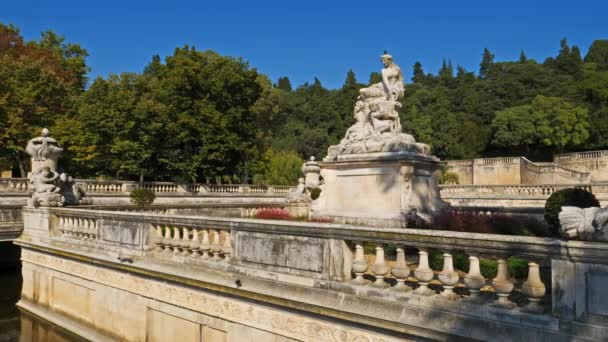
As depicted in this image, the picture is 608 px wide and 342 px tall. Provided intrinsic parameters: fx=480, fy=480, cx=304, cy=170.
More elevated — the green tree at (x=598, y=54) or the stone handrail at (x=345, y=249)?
the green tree at (x=598, y=54)

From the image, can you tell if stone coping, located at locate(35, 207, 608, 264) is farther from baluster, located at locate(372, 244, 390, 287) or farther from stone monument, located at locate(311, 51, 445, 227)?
stone monument, located at locate(311, 51, 445, 227)

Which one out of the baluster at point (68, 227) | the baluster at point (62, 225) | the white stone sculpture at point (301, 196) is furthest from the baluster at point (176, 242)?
the white stone sculpture at point (301, 196)

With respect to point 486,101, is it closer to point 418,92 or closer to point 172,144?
point 418,92

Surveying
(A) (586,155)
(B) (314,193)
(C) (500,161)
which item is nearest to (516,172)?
(C) (500,161)

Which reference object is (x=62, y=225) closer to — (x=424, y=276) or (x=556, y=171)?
(x=424, y=276)

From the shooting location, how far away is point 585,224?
13.8 feet

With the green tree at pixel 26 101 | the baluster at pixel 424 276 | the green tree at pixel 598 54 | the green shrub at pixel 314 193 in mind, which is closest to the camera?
the baluster at pixel 424 276

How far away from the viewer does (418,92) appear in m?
65.8

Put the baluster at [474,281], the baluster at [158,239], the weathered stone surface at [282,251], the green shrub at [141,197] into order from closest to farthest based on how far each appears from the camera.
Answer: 1. the baluster at [474,281]
2. the weathered stone surface at [282,251]
3. the baluster at [158,239]
4. the green shrub at [141,197]

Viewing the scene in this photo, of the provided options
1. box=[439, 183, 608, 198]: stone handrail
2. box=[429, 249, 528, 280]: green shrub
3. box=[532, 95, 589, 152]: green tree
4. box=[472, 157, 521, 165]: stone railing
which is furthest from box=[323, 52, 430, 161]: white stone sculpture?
box=[532, 95, 589, 152]: green tree

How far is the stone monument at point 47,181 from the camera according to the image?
1205 centimetres

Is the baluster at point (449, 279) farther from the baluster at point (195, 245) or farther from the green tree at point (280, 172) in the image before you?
the green tree at point (280, 172)

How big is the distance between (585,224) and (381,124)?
9.27 meters

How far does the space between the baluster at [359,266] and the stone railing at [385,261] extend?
1 centimetres
